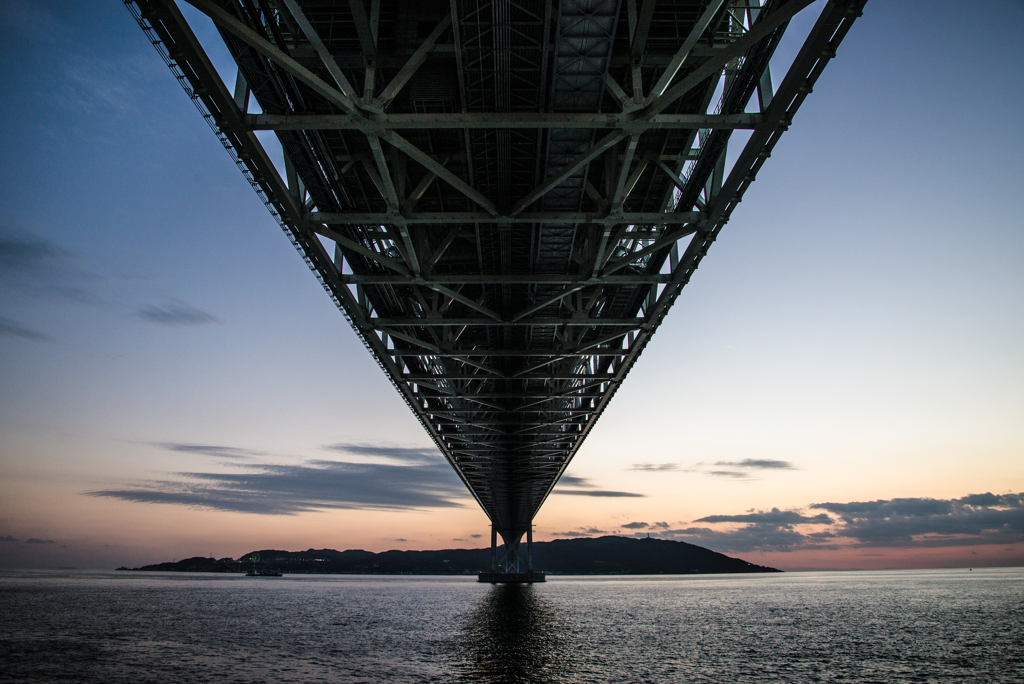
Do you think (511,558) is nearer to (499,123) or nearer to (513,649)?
(513,649)

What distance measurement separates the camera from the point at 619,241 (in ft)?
63.9

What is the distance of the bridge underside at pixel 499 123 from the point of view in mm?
11953

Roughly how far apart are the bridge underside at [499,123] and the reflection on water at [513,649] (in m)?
11.9

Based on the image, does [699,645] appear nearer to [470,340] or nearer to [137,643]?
[470,340]

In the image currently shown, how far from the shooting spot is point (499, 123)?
13273 mm

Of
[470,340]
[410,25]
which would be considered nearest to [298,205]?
[410,25]

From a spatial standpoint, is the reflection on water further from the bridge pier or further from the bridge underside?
the bridge pier

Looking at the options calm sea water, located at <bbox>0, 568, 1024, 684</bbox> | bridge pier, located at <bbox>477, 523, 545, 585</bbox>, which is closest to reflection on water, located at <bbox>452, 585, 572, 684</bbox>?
calm sea water, located at <bbox>0, 568, 1024, 684</bbox>

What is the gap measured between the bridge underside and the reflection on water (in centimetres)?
1187

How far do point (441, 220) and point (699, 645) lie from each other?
77.0 feet

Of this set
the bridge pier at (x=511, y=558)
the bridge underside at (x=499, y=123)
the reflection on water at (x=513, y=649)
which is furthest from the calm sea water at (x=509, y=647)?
the bridge pier at (x=511, y=558)

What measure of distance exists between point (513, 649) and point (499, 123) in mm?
21856

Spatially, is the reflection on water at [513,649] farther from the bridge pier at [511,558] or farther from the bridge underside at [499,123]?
the bridge pier at [511,558]

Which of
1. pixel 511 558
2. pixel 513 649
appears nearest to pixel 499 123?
pixel 513 649
